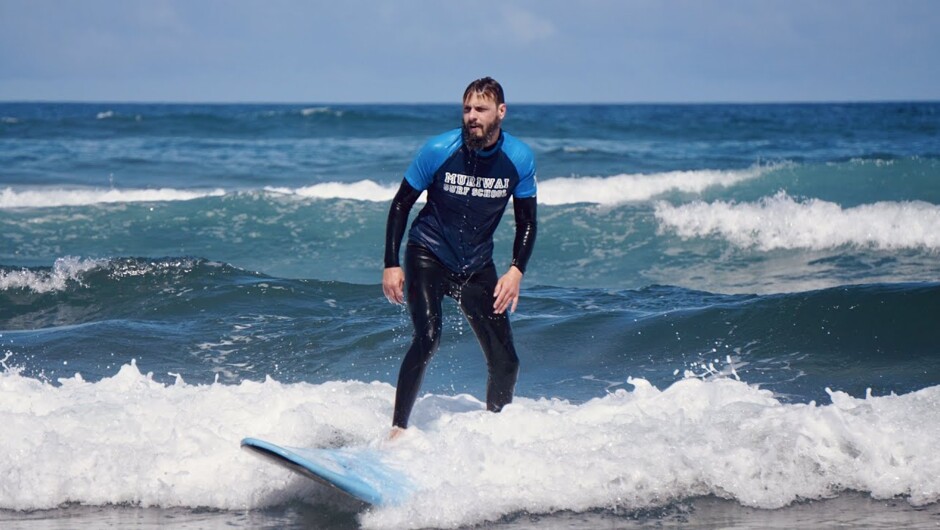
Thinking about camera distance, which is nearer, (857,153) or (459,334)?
(459,334)

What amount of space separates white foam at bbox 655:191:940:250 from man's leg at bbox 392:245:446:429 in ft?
36.1

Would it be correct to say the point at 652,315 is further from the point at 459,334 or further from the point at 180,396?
the point at 180,396

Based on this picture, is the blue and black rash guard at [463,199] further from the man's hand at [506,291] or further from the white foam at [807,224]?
the white foam at [807,224]

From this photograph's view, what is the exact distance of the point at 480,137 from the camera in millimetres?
5094

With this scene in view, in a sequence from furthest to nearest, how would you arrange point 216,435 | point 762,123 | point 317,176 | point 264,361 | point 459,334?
point 762,123 < point 317,176 < point 459,334 < point 264,361 < point 216,435

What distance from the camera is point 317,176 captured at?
2531 cm

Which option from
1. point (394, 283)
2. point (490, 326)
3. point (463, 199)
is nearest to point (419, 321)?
point (394, 283)

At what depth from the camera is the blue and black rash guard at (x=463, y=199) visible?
5.21m

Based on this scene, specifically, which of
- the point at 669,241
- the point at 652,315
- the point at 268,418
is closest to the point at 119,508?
the point at 268,418

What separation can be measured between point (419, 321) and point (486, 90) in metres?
1.19

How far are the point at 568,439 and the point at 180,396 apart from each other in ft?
7.97

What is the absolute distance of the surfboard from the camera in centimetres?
454

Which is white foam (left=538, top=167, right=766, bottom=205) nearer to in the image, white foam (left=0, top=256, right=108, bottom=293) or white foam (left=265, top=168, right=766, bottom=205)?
white foam (left=265, top=168, right=766, bottom=205)

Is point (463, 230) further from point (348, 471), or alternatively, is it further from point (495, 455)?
point (348, 471)
